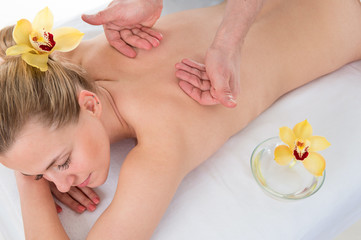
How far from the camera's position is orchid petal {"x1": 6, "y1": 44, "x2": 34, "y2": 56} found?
3.38ft

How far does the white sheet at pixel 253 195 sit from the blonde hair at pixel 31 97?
407 millimetres

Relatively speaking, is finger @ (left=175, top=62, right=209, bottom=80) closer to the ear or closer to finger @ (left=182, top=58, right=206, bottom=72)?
finger @ (left=182, top=58, right=206, bottom=72)

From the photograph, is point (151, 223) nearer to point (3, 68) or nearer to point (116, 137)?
point (116, 137)

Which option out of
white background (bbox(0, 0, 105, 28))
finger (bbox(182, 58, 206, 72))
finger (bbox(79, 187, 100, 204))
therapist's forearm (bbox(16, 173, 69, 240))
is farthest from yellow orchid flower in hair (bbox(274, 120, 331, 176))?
white background (bbox(0, 0, 105, 28))

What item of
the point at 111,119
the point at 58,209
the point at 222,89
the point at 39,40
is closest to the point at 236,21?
the point at 222,89

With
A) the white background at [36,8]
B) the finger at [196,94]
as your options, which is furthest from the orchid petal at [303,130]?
the white background at [36,8]

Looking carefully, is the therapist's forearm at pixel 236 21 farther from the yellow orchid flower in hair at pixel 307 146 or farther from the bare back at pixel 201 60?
the yellow orchid flower in hair at pixel 307 146

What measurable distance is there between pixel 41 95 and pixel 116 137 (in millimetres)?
377

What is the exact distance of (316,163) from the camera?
1.26 metres

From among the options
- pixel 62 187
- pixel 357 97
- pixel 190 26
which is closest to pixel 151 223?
pixel 62 187

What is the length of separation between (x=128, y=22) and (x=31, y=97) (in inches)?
22.7

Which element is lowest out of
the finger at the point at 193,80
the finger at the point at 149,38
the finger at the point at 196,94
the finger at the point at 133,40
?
the finger at the point at 196,94

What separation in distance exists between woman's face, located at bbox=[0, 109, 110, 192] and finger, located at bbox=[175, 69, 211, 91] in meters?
0.31

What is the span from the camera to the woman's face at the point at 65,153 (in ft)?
3.41
